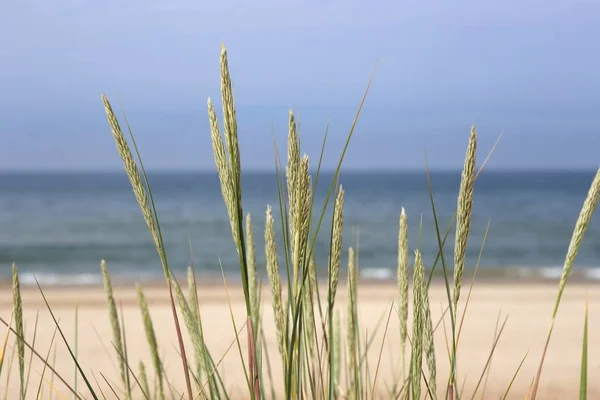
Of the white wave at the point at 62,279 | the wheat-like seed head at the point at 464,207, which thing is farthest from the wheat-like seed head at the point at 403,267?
the white wave at the point at 62,279

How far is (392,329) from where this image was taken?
8875mm

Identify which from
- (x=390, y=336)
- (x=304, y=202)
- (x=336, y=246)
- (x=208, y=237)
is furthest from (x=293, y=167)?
(x=208, y=237)

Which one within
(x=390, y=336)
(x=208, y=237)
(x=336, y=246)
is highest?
(x=208, y=237)

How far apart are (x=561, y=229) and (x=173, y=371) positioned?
2200 cm

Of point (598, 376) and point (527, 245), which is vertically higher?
point (527, 245)

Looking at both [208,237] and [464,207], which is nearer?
[464,207]

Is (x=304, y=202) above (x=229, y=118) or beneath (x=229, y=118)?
beneath

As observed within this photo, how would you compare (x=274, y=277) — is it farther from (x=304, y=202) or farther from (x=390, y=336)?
(x=390, y=336)

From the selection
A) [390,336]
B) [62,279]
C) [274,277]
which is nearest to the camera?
[274,277]

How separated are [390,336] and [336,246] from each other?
711 centimetres

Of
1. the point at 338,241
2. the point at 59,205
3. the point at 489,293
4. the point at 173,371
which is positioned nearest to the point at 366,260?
the point at 489,293

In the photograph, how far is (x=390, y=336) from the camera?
8188 millimetres

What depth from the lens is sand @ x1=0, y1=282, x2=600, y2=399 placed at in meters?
6.36

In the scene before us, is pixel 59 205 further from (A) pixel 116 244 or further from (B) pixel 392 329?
(B) pixel 392 329
